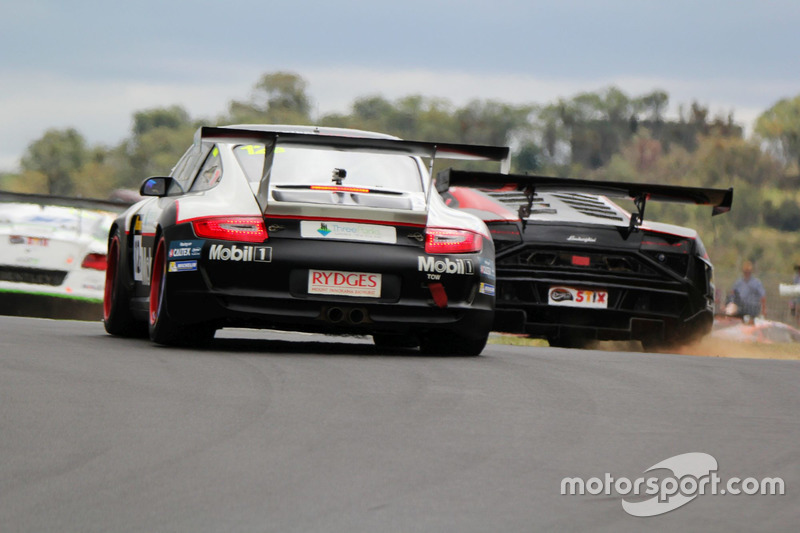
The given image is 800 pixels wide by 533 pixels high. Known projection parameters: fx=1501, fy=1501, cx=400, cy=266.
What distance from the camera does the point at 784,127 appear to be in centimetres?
9056

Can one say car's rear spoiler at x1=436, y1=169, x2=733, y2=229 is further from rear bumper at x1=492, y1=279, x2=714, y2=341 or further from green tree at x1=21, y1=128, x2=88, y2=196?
green tree at x1=21, y1=128, x2=88, y2=196

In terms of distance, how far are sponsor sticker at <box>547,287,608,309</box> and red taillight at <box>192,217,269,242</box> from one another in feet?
11.1

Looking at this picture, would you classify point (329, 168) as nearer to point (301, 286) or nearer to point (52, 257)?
point (301, 286)

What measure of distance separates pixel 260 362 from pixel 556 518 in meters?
4.02

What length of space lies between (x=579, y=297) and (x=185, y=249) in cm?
375

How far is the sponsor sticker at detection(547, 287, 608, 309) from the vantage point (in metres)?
11.2

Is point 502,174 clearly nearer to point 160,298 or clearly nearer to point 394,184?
point 394,184

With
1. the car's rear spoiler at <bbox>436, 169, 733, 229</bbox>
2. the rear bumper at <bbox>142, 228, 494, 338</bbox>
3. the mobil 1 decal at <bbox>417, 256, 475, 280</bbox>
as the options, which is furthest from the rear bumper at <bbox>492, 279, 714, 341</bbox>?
the rear bumper at <bbox>142, 228, 494, 338</bbox>

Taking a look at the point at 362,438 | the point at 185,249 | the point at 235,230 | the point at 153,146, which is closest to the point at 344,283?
the point at 235,230

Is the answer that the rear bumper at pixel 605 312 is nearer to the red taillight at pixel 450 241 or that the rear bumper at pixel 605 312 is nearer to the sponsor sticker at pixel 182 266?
the red taillight at pixel 450 241

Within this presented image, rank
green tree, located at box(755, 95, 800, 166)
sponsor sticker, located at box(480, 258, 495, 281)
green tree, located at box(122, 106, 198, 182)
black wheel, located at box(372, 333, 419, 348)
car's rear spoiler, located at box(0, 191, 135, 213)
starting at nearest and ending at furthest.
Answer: sponsor sticker, located at box(480, 258, 495, 281) → black wheel, located at box(372, 333, 419, 348) → car's rear spoiler, located at box(0, 191, 135, 213) → green tree, located at box(122, 106, 198, 182) → green tree, located at box(755, 95, 800, 166)

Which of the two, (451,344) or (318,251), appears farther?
(451,344)

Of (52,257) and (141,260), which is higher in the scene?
(141,260)

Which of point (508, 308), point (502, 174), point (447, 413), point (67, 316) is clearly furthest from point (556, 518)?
point (67, 316)
